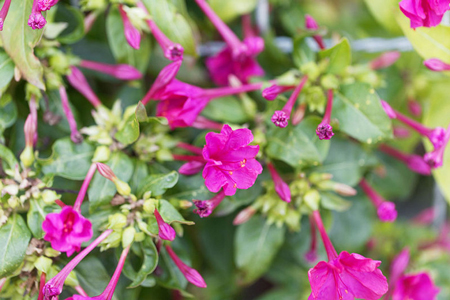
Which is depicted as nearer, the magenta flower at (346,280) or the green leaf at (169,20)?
the magenta flower at (346,280)

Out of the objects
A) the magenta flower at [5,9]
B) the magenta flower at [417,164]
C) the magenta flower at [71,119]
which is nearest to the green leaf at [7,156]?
the magenta flower at [71,119]

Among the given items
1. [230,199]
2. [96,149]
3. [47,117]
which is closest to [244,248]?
[230,199]

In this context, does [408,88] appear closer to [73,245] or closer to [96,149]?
[96,149]

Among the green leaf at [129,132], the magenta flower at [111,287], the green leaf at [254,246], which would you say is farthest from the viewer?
the green leaf at [254,246]

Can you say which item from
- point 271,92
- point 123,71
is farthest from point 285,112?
point 123,71

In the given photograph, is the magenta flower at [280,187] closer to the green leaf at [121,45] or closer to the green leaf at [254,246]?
the green leaf at [254,246]

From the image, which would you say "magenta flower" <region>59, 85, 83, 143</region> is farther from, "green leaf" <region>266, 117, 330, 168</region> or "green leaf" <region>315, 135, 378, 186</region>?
"green leaf" <region>315, 135, 378, 186</region>
